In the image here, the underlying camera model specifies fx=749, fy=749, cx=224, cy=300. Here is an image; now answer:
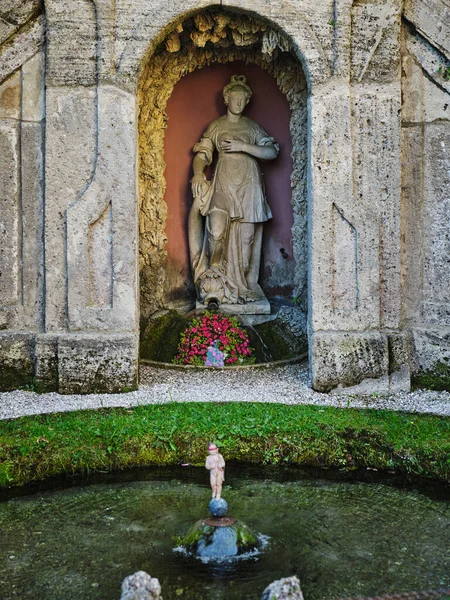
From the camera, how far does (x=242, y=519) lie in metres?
4.17

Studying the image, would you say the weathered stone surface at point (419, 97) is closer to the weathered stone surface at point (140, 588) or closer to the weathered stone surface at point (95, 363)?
the weathered stone surface at point (95, 363)

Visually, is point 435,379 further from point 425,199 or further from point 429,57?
point 429,57

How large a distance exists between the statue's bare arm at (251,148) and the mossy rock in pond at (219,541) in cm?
587

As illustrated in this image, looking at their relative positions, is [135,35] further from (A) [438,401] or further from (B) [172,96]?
(A) [438,401]

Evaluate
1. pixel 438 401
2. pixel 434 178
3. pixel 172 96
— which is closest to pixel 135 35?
pixel 172 96

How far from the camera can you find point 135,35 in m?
6.95

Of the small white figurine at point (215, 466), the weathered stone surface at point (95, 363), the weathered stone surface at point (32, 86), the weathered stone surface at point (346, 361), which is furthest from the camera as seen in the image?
the weathered stone surface at point (32, 86)

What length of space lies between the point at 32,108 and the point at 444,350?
4.58 meters

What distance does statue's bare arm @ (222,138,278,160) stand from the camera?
8.84 metres

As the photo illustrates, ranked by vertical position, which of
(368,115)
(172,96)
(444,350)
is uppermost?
(172,96)

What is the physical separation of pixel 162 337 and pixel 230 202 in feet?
5.97

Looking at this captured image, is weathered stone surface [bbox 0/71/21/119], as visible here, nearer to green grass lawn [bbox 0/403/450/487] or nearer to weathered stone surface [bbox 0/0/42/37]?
weathered stone surface [bbox 0/0/42/37]

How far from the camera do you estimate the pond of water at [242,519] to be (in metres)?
3.44

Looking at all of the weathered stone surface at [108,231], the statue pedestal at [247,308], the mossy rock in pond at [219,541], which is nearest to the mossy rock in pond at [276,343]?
the statue pedestal at [247,308]
